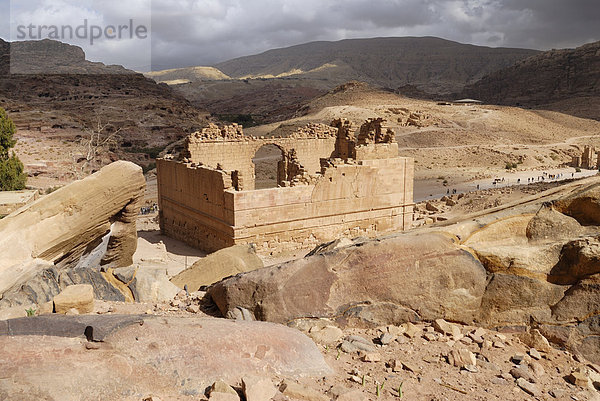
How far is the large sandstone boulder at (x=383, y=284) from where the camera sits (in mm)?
5633

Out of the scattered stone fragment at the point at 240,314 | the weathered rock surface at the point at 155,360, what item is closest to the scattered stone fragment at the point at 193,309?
the scattered stone fragment at the point at 240,314

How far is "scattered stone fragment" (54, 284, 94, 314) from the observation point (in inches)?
210

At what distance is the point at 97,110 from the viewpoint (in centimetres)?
4975

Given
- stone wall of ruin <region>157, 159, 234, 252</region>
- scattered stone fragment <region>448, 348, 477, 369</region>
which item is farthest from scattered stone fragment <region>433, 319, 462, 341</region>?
stone wall of ruin <region>157, 159, 234, 252</region>

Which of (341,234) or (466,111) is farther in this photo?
(466,111)

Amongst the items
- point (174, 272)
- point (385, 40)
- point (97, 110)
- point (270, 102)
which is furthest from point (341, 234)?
point (385, 40)

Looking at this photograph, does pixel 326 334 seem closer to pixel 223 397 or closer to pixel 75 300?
pixel 223 397

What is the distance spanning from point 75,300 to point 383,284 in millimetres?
3589

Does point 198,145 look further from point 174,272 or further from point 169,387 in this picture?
point 169,387

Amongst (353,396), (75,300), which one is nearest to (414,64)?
(75,300)

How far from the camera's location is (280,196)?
44.8 ft

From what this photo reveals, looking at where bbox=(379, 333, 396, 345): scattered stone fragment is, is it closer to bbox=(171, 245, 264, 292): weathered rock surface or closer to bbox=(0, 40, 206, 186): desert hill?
bbox=(171, 245, 264, 292): weathered rock surface

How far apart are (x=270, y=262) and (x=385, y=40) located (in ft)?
662

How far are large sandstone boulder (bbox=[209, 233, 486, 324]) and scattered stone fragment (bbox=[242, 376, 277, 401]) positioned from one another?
2.03 m
